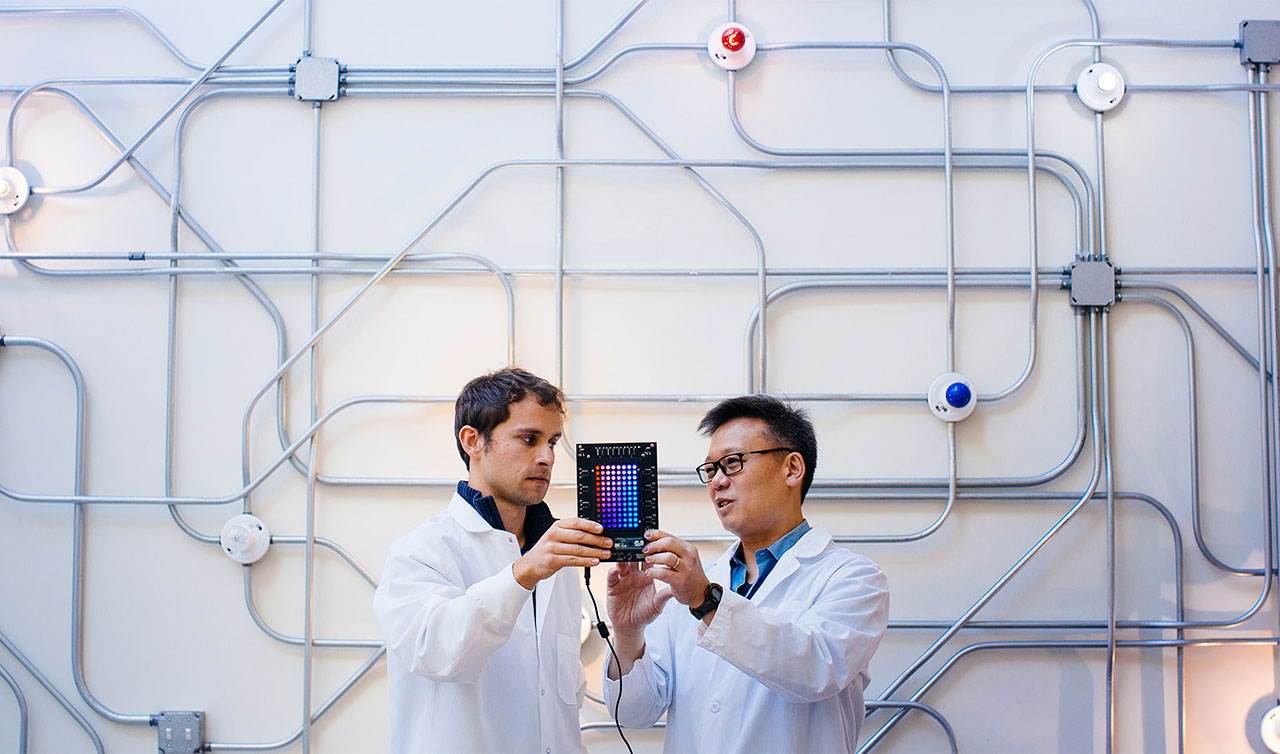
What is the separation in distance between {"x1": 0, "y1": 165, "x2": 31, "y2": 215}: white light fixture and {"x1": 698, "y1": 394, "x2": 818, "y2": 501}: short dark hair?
186 cm

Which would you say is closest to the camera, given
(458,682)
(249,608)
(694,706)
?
(458,682)

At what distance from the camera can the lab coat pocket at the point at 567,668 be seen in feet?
5.24

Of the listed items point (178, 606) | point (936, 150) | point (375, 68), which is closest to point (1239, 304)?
point (936, 150)

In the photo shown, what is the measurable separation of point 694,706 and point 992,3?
1.85 m

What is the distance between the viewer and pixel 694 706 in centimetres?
165

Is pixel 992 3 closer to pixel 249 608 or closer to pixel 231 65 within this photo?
pixel 231 65

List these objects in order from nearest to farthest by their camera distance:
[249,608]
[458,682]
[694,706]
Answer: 1. [458,682]
2. [694,706]
3. [249,608]

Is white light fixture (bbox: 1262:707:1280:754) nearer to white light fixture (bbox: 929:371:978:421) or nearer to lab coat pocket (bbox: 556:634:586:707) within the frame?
white light fixture (bbox: 929:371:978:421)

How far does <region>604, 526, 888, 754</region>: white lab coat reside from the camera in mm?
1407

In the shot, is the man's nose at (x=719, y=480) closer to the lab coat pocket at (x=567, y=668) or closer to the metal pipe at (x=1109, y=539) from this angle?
the lab coat pocket at (x=567, y=668)

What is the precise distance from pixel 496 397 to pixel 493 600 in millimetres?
389

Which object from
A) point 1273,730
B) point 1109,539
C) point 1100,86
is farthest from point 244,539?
point 1273,730

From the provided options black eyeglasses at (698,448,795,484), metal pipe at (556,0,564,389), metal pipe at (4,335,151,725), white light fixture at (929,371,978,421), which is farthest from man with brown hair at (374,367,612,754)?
metal pipe at (4,335,151,725)

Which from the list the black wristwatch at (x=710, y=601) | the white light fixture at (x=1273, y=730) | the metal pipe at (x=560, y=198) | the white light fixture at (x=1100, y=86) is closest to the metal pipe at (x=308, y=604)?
the metal pipe at (x=560, y=198)
